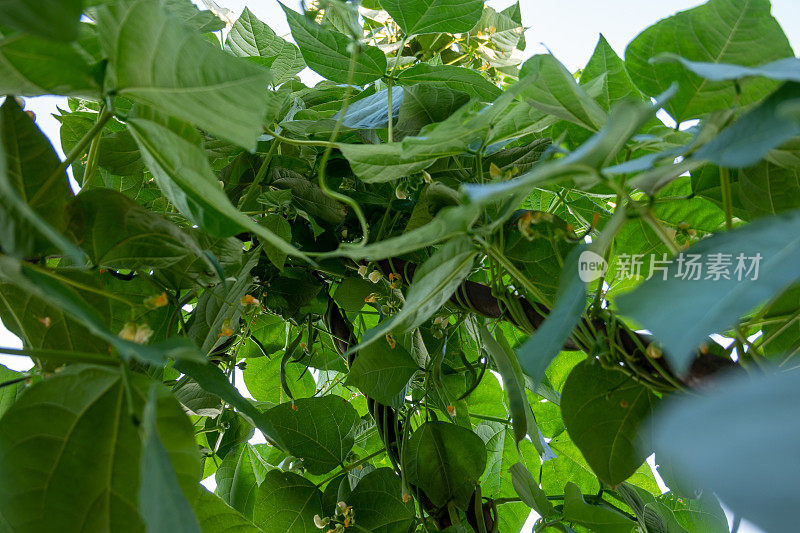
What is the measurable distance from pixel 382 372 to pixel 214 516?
0.67ft

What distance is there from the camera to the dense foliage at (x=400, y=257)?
0.81ft

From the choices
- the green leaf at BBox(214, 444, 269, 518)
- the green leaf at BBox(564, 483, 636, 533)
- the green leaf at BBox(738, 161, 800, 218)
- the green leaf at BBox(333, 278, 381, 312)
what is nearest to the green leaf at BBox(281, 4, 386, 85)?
the green leaf at BBox(333, 278, 381, 312)

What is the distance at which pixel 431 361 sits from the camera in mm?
644

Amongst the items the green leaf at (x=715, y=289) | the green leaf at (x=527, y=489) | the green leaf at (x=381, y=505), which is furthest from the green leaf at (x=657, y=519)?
the green leaf at (x=715, y=289)

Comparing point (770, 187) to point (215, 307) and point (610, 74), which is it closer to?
point (610, 74)

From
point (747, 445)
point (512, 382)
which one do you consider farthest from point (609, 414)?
point (747, 445)

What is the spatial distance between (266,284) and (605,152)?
468 mm

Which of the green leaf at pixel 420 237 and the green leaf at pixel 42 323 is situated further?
the green leaf at pixel 42 323

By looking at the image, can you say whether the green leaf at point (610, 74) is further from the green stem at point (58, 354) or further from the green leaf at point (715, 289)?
the green stem at point (58, 354)

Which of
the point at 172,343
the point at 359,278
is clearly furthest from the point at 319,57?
the point at 172,343

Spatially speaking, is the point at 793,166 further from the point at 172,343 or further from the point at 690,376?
the point at 172,343

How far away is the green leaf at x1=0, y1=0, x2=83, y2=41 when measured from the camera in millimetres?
214

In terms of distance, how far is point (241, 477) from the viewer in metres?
0.85

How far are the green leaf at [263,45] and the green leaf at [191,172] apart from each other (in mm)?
360
